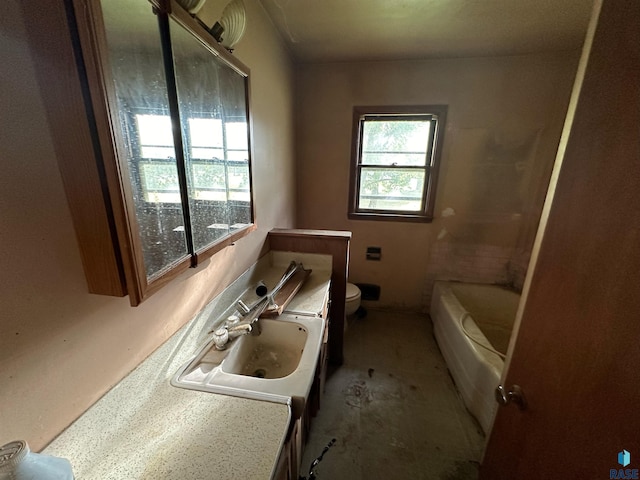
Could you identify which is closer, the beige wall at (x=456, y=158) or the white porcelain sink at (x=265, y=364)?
the white porcelain sink at (x=265, y=364)

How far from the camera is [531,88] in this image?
78.8 inches

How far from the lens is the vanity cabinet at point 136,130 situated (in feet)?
1.50

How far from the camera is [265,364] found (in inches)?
46.1

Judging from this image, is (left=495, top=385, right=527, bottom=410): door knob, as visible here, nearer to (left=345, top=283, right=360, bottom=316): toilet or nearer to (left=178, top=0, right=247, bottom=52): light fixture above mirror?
(left=345, top=283, right=360, bottom=316): toilet

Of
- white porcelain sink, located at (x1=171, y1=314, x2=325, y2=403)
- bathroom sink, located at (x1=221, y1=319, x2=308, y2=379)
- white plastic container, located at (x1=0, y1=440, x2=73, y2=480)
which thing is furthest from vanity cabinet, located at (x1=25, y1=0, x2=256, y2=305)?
bathroom sink, located at (x1=221, y1=319, x2=308, y2=379)

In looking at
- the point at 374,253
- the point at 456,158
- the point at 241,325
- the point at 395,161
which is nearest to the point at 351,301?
the point at 374,253

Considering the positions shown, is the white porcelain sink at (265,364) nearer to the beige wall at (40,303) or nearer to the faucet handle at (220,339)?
the faucet handle at (220,339)

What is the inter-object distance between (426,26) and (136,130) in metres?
1.92

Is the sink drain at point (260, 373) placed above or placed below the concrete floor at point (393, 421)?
above

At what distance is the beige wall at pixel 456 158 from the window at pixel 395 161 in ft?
0.26

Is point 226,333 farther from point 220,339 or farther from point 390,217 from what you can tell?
point 390,217

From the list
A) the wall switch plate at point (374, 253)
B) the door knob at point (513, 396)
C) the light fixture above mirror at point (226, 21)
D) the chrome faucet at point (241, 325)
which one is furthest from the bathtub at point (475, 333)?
the light fixture above mirror at point (226, 21)

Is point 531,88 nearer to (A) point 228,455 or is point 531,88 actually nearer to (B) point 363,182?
(B) point 363,182

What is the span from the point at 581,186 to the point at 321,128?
82.3 inches
